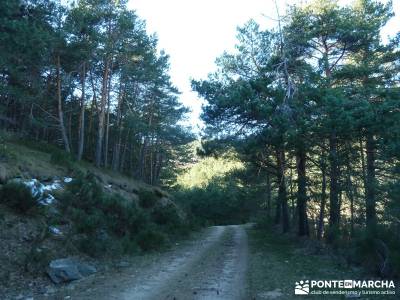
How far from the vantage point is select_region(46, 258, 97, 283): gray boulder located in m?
8.20

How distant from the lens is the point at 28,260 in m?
8.19

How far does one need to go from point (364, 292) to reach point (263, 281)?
2.31 metres

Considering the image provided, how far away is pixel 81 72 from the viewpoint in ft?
79.8

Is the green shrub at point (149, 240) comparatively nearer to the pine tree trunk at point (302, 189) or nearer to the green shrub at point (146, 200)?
the green shrub at point (146, 200)

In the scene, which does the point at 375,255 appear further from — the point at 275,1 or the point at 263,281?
the point at 275,1

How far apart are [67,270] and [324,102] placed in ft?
32.8

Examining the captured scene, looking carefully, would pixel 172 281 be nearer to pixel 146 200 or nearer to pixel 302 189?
pixel 302 189

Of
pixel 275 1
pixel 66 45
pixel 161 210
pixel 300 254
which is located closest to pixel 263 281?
pixel 300 254

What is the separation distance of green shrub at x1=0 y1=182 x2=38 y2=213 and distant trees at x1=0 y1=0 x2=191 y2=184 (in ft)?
16.5

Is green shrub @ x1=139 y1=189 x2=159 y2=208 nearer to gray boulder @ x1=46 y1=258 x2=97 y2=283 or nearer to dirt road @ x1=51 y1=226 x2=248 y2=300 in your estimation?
dirt road @ x1=51 y1=226 x2=248 y2=300

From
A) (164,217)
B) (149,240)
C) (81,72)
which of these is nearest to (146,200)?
(164,217)

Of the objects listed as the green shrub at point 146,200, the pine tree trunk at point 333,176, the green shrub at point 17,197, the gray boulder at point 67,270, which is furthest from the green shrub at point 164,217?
the gray boulder at point 67,270

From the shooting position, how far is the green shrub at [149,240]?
1376 cm

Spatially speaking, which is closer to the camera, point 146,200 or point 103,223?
point 103,223
